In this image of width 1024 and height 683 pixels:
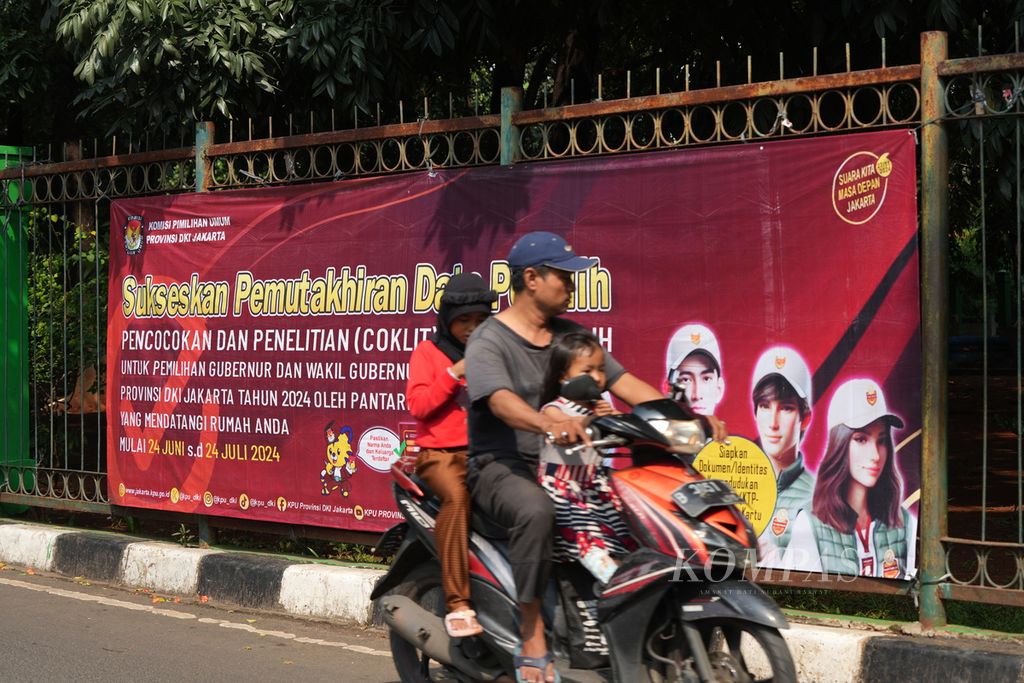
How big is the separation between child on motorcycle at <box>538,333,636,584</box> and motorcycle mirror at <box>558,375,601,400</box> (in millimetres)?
238

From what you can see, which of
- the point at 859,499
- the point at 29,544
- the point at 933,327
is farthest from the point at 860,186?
the point at 29,544

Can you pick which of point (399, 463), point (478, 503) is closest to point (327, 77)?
point (399, 463)

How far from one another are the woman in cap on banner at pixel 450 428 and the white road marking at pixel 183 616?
62.3 inches

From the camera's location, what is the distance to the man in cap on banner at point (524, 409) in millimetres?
4195

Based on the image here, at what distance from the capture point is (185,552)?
25.9 feet

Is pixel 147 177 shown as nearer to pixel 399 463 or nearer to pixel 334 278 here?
pixel 334 278

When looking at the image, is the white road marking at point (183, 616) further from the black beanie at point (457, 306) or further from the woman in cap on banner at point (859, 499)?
the woman in cap on banner at point (859, 499)

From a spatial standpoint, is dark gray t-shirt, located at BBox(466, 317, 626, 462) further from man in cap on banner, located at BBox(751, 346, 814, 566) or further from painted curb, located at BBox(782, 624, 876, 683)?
painted curb, located at BBox(782, 624, 876, 683)

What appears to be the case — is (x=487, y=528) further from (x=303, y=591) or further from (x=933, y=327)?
(x=303, y=591)

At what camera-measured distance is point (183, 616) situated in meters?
7.11

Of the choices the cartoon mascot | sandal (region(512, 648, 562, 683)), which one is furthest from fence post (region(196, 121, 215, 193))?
sandal (region(512, 648, 562, 683))

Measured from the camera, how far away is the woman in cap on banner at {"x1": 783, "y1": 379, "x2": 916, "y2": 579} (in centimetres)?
550

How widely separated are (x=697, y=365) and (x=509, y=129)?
1681 mm

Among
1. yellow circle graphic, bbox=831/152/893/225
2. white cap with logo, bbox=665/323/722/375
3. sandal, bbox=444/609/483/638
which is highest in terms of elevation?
yellow circle graphic, bbox=831/152/893/225
